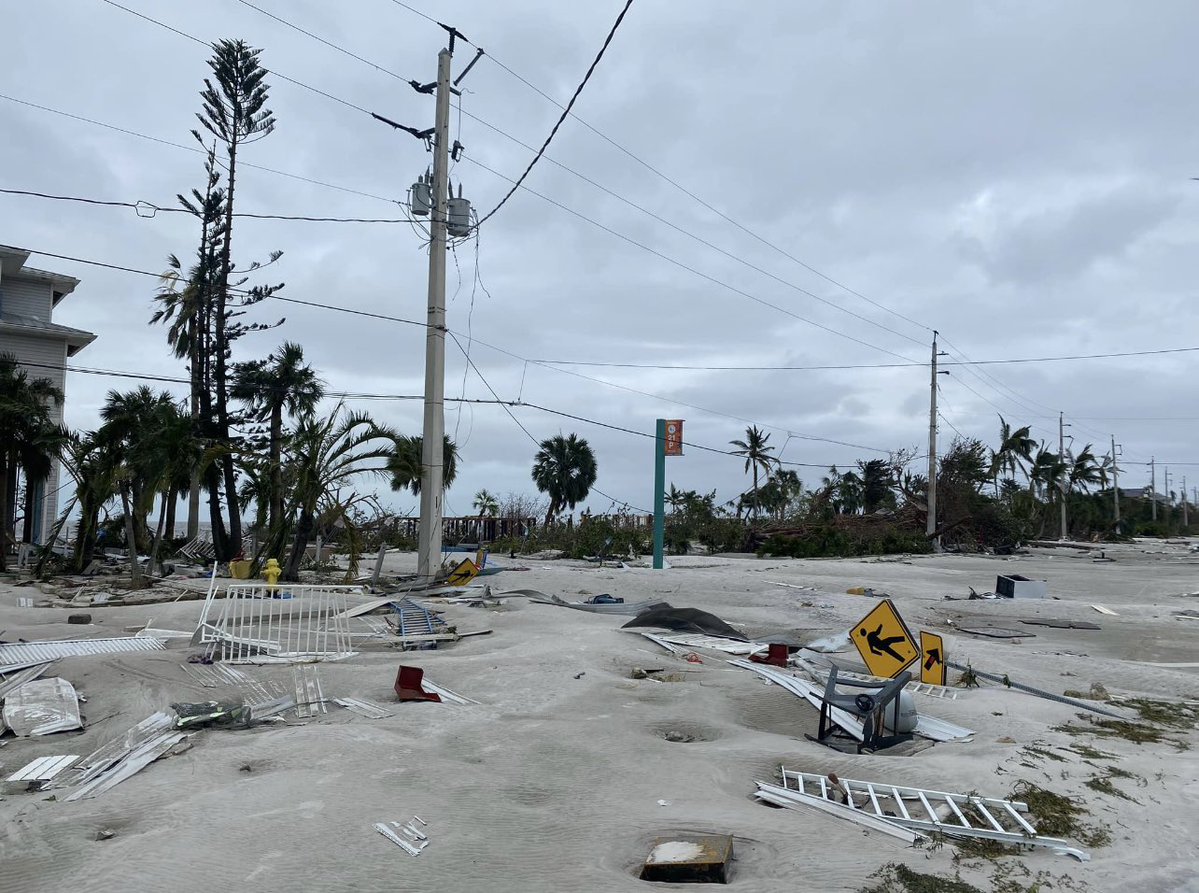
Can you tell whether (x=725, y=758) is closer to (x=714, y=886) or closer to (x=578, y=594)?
(x=714, y=886)

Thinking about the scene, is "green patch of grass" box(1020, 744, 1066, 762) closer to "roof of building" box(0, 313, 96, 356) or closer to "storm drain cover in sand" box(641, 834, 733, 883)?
"storm drain cover in sand" box(641, 834, 733, 883)

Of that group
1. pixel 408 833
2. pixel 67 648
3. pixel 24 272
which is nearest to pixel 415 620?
pixel 67 648

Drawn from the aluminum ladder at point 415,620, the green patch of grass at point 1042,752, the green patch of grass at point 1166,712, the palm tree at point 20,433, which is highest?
the palm tree at point 20,433

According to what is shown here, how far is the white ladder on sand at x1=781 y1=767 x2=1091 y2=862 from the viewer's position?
541cm

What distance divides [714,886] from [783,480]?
62332 millimetres

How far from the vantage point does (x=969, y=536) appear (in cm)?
4741

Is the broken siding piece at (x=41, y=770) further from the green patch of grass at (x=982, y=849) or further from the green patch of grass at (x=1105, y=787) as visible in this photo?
the green patch of grass at (x=1105, y=787)

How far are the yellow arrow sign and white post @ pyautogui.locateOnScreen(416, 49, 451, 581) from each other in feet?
39.6

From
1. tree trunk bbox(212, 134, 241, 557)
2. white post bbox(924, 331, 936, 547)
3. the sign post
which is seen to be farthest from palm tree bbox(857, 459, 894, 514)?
tree trunk bbox(212, 134, 241, 557)

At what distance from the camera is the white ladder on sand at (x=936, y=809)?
5.41m

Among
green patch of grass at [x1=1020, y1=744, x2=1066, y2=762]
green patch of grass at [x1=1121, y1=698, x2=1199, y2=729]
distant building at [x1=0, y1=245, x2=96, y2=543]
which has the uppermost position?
distant building at [x1=0, y1=245, x2=96, y2=543]

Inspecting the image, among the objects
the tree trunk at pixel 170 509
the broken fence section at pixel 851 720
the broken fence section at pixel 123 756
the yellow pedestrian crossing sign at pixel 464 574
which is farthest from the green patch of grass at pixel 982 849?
the tree trunk at pixel 170 509

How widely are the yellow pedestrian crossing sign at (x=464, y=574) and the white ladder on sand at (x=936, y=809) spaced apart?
1312cm

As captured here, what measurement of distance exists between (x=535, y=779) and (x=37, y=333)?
3139cm
